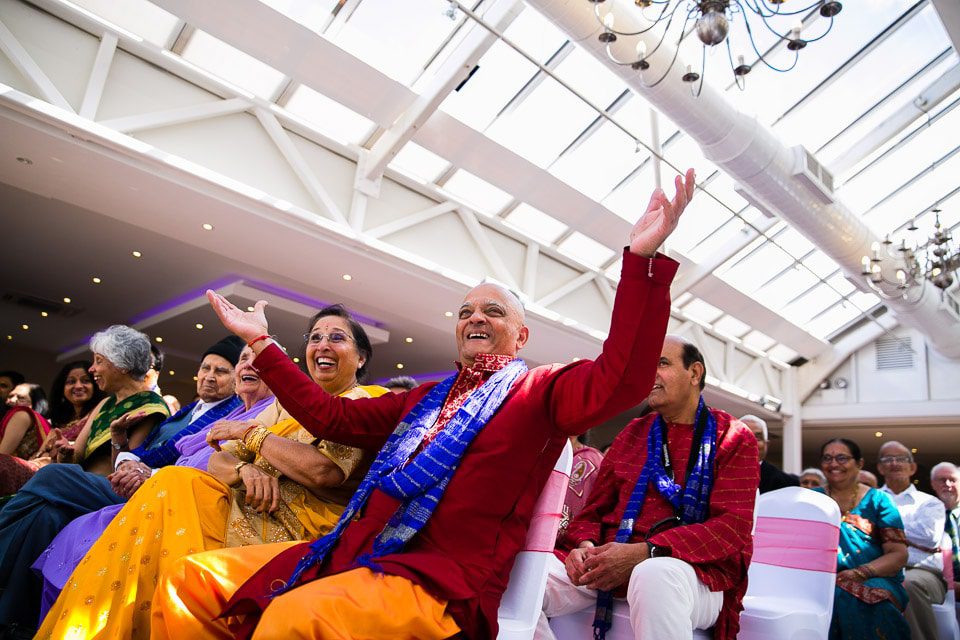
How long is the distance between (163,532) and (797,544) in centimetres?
193

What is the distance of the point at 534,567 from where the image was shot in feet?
5.02

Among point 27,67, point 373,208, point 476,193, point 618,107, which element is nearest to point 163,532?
point 27,67

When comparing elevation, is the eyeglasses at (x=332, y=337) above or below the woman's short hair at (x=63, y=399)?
above

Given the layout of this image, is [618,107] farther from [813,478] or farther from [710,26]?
[813,478]

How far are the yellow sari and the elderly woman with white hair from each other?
2.32ft

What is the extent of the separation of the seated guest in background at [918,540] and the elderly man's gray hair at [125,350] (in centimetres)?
387

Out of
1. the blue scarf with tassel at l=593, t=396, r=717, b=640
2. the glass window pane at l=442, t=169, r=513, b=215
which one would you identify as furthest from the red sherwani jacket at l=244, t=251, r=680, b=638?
the glass window pane at l=442, t=169, r=513, b=215

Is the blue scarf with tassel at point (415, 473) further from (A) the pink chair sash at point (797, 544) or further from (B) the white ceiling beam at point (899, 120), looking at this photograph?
(B) the white ceiling beam at point (899, 120)

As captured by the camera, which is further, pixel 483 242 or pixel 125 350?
pixel 483 242

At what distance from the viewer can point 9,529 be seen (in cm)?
220

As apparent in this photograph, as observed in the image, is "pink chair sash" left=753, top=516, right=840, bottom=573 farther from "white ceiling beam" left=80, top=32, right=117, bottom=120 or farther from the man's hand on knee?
"white ceiling beam" left=80, top=32, right=117, bottom=120

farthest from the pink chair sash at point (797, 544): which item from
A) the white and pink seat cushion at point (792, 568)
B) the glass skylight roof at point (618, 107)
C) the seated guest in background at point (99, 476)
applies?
the glass skylight roof at point (618, 107)

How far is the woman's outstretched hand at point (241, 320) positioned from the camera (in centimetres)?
184

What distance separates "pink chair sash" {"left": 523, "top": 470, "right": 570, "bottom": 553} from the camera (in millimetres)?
1532
